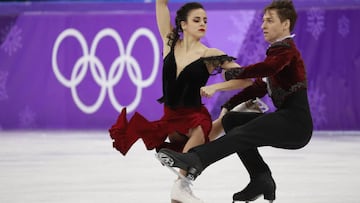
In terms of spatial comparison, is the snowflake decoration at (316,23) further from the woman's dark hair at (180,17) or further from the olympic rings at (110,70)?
the woman's dark hair at (180,17)

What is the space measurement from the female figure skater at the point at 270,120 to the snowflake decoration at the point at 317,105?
496 centimetres

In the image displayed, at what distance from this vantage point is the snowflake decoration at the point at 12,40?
33.1 ft

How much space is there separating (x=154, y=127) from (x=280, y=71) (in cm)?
70

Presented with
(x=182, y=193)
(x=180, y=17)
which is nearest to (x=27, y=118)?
(x=180, y=17)

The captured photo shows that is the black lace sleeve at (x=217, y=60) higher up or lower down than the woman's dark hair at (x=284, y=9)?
lower down

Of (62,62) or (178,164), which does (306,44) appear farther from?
(178,164)

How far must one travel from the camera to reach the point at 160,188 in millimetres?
5492

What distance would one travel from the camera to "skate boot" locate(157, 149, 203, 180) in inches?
160

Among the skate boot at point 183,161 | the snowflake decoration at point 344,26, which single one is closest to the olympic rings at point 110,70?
the snowflake decoration at point 344,26

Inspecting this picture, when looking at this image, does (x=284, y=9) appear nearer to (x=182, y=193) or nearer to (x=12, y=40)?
(x=182, y=193)

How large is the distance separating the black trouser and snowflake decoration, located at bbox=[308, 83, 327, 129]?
5062mm

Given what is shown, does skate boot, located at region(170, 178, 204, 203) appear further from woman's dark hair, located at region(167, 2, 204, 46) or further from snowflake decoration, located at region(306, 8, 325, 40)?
snowflake decoration, located at region(306, 8, 325, 40)

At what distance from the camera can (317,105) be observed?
367 inches

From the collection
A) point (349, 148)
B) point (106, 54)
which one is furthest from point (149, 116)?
point (349, 148)
